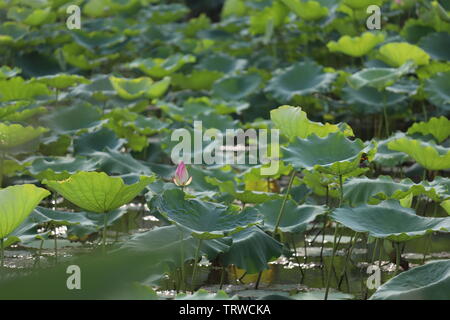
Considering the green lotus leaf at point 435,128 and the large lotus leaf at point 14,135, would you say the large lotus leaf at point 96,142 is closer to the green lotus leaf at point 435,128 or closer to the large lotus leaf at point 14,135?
the large lotus leaf at point 14,135

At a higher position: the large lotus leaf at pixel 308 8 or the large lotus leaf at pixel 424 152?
the large lotus leaf at pixel 308 8

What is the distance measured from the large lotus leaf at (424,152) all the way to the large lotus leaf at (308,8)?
1978mm

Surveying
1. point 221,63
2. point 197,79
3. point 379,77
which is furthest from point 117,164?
point 221,63

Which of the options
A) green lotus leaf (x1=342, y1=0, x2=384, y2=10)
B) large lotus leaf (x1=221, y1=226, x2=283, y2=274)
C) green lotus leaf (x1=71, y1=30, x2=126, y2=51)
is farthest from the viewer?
green lotus leaf (x1=71, y1=30, x2=126, y2=51)

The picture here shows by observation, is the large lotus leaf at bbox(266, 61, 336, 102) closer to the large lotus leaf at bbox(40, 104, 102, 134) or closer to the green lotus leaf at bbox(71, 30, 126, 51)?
the large lotus leaf at bbox(40, 104, 102, 134)

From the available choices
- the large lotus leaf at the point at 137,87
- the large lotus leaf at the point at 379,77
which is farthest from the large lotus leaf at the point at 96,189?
the large lotus leaf at the point at 137,87

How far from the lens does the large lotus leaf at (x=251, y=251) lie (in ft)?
6.39

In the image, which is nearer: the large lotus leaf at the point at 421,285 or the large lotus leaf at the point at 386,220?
the large lotus leaf at the point at 421,285

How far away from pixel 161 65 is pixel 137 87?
502mm

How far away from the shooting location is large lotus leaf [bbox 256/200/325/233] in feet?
7.22

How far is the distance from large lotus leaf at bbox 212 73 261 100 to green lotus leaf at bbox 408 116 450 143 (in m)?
1.26

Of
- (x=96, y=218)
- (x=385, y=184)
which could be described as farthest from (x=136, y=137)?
(x=385, y=184)

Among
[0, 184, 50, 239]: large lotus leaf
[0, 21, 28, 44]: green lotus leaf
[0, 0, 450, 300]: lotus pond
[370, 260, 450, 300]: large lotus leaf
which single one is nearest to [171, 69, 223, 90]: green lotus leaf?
[0, 0, 450, 300]: lotus pond

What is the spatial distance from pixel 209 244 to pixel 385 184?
1.92 ft
